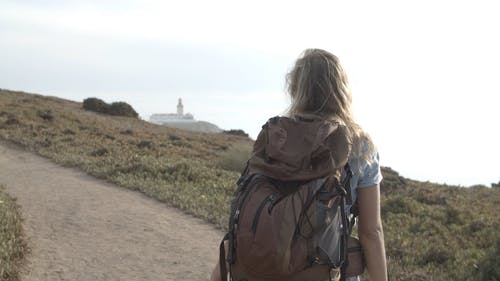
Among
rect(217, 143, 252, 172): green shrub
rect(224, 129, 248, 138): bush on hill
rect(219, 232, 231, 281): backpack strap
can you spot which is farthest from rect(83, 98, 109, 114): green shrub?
rect(219, 232, 231, 281): backpack strap

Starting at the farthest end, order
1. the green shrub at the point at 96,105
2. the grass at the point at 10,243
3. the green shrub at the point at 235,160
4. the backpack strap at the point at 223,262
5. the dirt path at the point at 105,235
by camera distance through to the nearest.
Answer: the green shrub at the point at 96,105, the green shrub at the point at 235,160, the dirt path at the point at 105,235, the grass at the point at 10,243, the backpack strap at the point at 223,262

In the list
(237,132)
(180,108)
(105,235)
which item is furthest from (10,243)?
(180,108)

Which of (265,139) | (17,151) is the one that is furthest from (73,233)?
(17,151)

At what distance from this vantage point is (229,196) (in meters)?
11.3

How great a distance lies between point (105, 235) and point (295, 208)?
628 centimetres

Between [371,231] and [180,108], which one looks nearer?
[371,231]

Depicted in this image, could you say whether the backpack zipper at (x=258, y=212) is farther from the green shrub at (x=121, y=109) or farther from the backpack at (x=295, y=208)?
the green shrub at (x=121, y=109)

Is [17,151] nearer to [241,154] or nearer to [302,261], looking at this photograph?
[241,154]

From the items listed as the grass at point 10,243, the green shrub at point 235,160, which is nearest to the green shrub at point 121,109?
the green shrub at point 235,160

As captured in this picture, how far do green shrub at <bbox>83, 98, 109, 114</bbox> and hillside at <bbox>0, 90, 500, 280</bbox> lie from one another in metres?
15.5

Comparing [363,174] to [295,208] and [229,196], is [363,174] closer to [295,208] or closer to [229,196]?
[295,208]

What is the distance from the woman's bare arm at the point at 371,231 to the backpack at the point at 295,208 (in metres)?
0.13

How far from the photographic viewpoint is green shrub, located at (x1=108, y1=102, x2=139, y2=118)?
123 ft

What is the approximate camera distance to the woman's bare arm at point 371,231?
2432 millimetres
